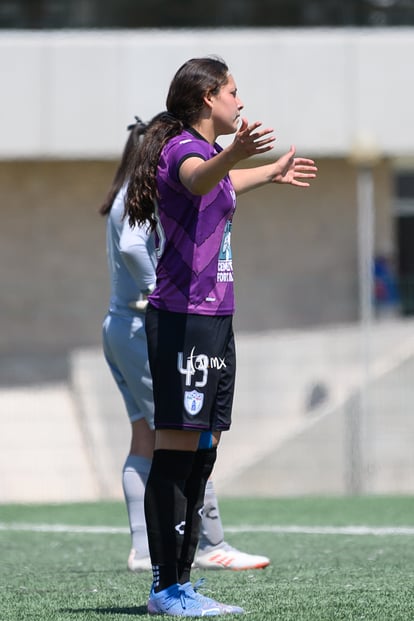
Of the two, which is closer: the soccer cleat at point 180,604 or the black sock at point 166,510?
the soccer cleat at point 180,604

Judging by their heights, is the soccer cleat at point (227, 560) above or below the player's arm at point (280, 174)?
below

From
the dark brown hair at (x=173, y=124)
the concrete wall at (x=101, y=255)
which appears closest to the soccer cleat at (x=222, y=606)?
the dark brown hair at (x=173, y=124)

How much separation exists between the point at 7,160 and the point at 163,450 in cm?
1828

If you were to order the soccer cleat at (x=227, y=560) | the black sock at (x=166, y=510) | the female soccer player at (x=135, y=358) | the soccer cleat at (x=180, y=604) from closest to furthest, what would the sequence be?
the soccer cleat at (x=180, y=604)
the black sock at (x=166, y=510)
the soccer cleat at (x=227, y=560)
the female soccer player at (x=135, y=358)

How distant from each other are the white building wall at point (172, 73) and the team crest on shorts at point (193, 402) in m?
16.8

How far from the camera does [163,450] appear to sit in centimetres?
436

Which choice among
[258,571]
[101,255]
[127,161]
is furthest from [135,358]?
[101,255]

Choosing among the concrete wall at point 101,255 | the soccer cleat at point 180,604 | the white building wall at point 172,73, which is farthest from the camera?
the concrete wall at point 101,255

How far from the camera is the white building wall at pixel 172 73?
20969 millimetres

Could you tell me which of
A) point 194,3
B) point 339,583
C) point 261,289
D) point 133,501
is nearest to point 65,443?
point 261,289

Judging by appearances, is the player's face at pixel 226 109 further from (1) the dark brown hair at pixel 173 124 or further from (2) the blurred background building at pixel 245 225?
(2) the blurred background building at pixel 245 225

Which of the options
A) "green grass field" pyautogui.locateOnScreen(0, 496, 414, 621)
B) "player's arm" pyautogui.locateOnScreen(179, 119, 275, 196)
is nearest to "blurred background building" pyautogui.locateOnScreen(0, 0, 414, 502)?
"green grass field" pyautogui.locateOnScreen(0, 496, 414, 621)

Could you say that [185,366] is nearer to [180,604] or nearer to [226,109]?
[180,604]

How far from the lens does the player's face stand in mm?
4449
